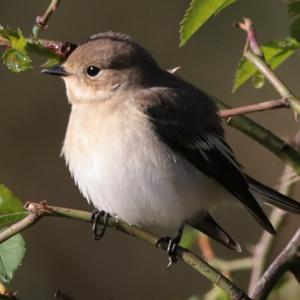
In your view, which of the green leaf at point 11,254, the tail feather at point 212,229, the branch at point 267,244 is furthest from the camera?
the tail feather at point 212,229

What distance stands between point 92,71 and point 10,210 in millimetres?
1579

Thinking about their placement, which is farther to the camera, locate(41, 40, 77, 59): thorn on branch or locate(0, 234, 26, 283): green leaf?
locate(41, 40, 77, 59): thorn on branch

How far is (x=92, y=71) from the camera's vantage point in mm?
4023

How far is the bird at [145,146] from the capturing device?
3.62 meters

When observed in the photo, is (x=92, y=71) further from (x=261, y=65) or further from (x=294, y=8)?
(x=294, y=8)

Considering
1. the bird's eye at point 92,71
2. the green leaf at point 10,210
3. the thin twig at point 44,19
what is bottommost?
the green leaf at point 10,210

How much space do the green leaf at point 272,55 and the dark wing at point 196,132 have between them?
73cm

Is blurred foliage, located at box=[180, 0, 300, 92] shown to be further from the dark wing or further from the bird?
the dark wing

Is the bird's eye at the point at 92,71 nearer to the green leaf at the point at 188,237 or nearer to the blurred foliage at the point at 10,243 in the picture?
the green leaf at the point at 188,237

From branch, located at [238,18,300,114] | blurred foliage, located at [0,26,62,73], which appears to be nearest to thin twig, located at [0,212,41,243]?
blurred foliage, located at [0,26,62,73]

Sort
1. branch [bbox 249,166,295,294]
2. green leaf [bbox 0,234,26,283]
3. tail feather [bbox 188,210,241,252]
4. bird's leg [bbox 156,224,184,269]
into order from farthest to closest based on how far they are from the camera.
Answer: tail feather [bbox 188,210,241,252], branch [bbox 249,166,295,294], bird's leg [bbox 156,224,184,269], green leaf [bbox 0,234,26,283]

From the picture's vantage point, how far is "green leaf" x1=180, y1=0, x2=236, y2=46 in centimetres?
264

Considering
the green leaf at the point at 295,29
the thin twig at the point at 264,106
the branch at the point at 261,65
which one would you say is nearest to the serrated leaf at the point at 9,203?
the thin twig at the point at 264,106

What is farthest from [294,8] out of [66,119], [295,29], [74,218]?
[66,119]
